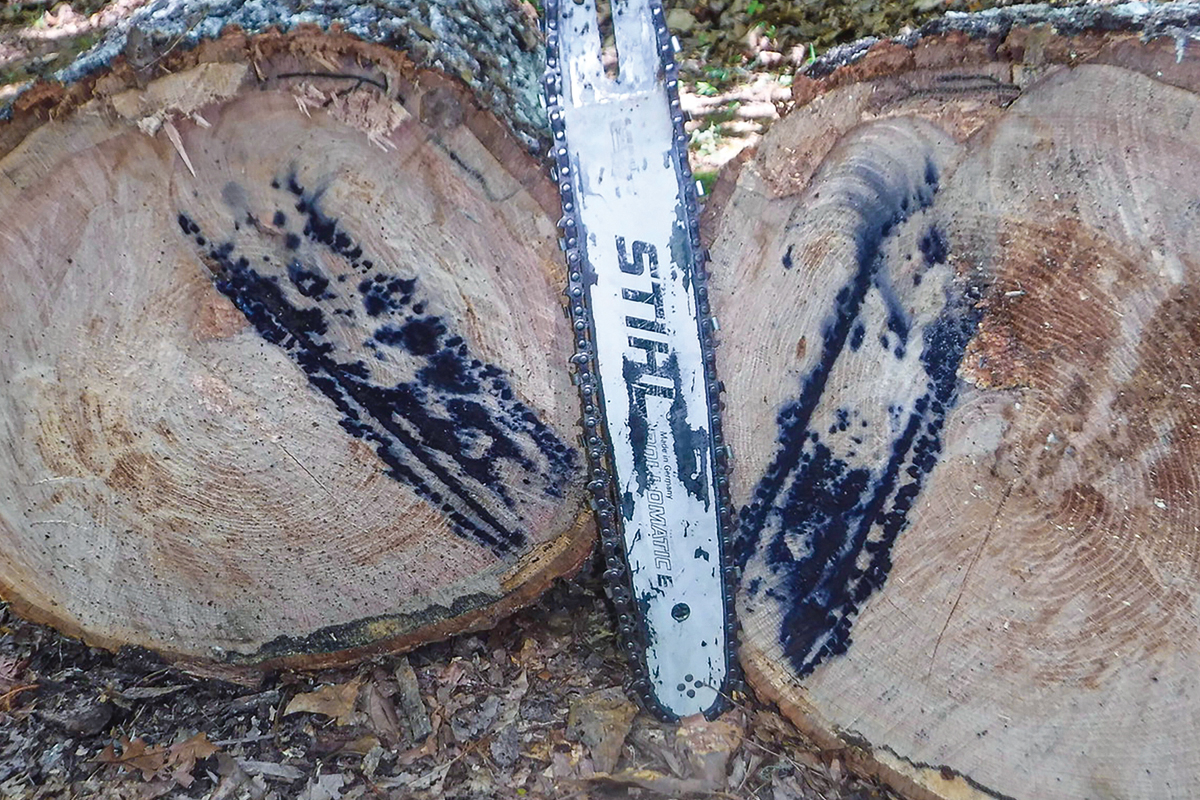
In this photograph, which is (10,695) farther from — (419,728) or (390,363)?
(390,363)

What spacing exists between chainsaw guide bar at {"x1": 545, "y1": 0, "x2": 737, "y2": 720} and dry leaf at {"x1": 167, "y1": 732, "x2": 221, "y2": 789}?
0.95 m

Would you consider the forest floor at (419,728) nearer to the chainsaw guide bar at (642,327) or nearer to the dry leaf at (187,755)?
the dry leaf at (187,755)

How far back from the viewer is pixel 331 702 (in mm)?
1799

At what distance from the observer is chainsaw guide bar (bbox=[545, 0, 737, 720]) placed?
4.31 ft

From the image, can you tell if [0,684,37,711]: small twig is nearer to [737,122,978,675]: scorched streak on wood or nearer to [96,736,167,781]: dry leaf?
[96,736,167,781]: dry leaf

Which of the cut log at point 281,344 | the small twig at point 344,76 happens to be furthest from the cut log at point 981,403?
the small twig at point 344,76

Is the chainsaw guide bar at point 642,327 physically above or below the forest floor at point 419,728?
above

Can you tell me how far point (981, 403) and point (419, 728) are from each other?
1.29 metres

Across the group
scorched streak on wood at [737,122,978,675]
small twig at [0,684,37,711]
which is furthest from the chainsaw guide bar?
small twig at [0,684,37,711]

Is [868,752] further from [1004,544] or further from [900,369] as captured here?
[900,369]

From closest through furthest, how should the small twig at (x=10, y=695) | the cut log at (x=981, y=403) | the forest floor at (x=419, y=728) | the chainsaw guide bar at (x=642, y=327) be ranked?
the cut log at (x=981, y=403)
the chainsaw guide bar at (x=642, y=327)
the forest floor at (x=419, y=728)
the small twig at (x=10, y=695)

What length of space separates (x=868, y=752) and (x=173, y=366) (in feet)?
4.70

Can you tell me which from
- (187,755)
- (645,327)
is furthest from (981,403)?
(187,755)

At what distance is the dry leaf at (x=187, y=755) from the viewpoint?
1.72m
